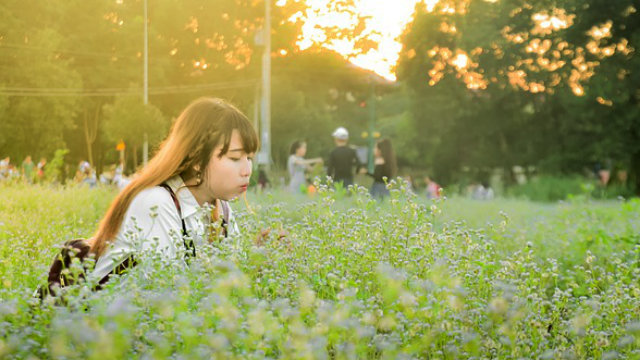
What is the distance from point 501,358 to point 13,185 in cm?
1113

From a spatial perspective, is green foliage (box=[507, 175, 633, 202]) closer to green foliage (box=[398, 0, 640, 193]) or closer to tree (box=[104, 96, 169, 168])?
green foliage (box=[398, 0, 640, 193])

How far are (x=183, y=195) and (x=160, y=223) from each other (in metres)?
A: 0.30

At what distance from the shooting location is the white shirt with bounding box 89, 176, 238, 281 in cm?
373

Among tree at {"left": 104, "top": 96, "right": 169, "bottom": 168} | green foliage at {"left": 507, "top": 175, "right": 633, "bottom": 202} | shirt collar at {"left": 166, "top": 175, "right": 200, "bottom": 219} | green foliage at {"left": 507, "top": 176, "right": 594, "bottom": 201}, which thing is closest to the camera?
shirt collar at {"left": 166, "top": 175, "right": 200, "bottom": 219}

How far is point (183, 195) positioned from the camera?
4.12 meters

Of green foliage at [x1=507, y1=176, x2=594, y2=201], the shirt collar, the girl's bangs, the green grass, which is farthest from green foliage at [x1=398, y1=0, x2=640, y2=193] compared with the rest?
the shirt collar

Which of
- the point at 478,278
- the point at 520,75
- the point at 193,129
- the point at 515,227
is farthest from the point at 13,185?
the point at 520,75

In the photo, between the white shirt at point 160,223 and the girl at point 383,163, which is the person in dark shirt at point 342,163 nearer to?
the girl at point 383,163

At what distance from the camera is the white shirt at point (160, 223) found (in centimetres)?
373

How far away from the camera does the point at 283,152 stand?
5234 cm

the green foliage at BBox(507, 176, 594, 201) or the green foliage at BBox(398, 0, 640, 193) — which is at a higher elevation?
the green foliage at BBox(398, 0, 640, 193)

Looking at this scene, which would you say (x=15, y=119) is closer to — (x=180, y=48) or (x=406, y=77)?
(x=180, y=48)

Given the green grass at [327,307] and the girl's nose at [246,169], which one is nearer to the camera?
the green grass at [327,307]

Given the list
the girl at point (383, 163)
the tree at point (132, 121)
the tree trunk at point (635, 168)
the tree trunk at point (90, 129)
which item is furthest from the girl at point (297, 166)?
the tree trunk at point (90, 129)
